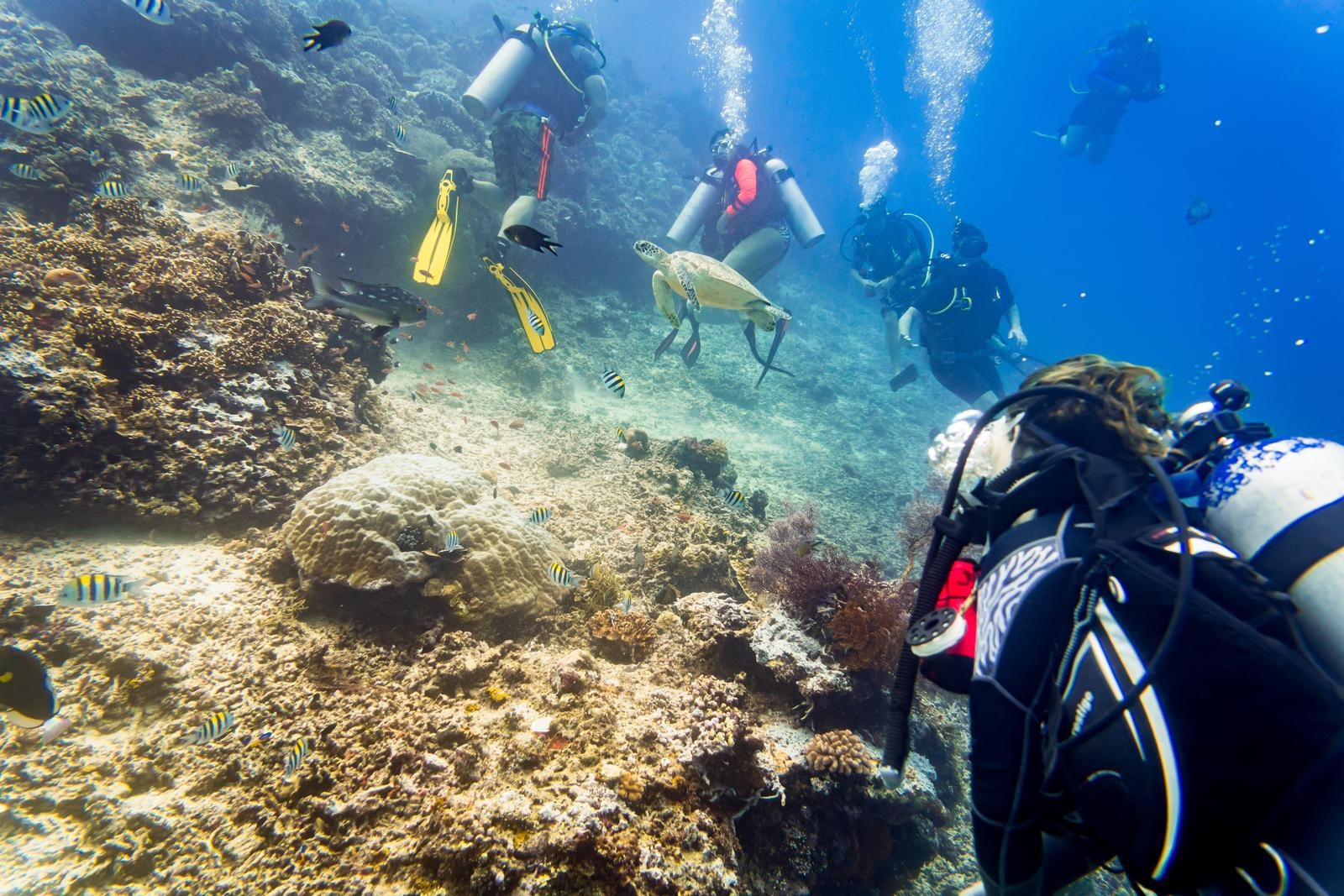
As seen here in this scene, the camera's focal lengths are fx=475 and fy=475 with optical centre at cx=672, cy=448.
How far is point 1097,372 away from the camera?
2242 millimetres

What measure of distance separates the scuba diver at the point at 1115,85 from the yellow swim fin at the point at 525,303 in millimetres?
25274

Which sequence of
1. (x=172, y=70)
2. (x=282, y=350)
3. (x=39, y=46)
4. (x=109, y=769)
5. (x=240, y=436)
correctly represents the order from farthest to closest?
(x=172, y=70), (x=39, y=46), (x=282, y=350), (x=240, y=436), (x=109, y=769)

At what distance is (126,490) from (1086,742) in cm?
584

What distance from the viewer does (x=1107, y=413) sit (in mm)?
2002

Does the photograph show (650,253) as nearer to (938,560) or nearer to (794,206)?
(938,560)

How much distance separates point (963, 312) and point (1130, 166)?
95.7 m

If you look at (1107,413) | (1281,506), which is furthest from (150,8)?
(1281,506)

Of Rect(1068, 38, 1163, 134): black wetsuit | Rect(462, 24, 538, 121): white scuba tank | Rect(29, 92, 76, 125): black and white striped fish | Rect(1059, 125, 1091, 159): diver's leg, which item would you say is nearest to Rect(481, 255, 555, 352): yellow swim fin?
Rect(29, 92, 76, 125): black and white striped fish

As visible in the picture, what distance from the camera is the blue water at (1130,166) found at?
157ft

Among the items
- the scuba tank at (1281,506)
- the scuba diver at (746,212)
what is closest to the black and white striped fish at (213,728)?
the scuba tank at (1281,506)

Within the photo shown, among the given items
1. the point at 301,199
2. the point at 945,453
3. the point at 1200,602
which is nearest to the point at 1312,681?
the point at 1200,602

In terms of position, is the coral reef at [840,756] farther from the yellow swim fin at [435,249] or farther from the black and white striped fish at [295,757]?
the yellow swim fin at [435,249]

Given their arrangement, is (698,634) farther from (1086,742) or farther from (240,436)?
(240,436)

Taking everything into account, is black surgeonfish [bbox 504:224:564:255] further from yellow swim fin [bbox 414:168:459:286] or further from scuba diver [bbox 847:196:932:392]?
scuba diver [bbox 847:196:932:392]
